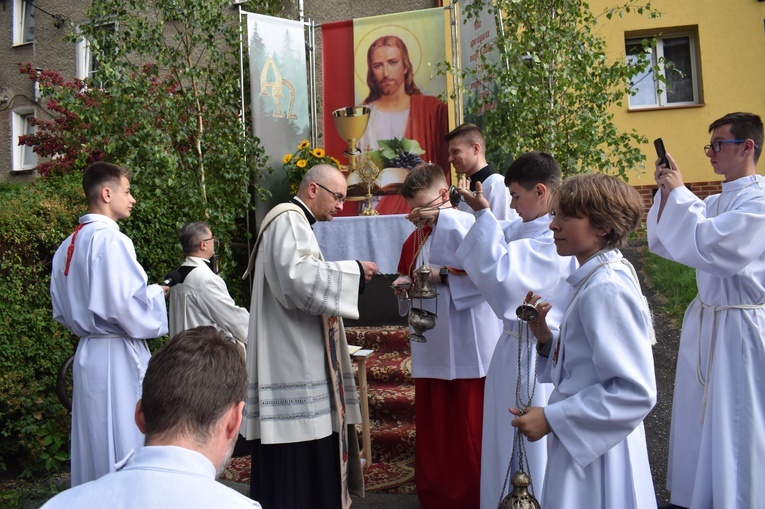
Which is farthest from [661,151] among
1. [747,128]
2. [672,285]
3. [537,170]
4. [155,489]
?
[672,285]

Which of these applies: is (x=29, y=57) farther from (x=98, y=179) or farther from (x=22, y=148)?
(x=98, y=179)

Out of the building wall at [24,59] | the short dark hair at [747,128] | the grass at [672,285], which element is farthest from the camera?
the building wall at [24,59]

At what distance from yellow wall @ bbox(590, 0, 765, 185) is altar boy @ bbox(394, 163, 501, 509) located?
23.3 ft

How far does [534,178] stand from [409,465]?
8.91 ft

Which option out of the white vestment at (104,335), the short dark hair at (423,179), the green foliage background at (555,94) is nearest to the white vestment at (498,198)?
the short dark hair at (423,179)

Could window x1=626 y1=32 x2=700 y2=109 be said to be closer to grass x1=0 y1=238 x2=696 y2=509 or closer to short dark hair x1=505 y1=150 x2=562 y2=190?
grass x1=0 y1=238 x2=696 y2=509

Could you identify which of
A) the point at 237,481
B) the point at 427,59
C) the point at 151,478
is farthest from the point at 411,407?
the point at 427,59

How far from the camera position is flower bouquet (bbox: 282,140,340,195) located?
24.0 feet

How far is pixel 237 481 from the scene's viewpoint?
185 inches

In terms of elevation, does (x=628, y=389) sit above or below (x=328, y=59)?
below

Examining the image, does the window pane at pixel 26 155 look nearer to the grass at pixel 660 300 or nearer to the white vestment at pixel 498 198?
the grass at pixel 660 300

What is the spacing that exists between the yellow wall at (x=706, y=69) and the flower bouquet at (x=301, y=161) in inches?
204

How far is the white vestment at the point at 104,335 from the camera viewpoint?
3.42 meters

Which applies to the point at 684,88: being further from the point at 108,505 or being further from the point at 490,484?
the point at 108,505
